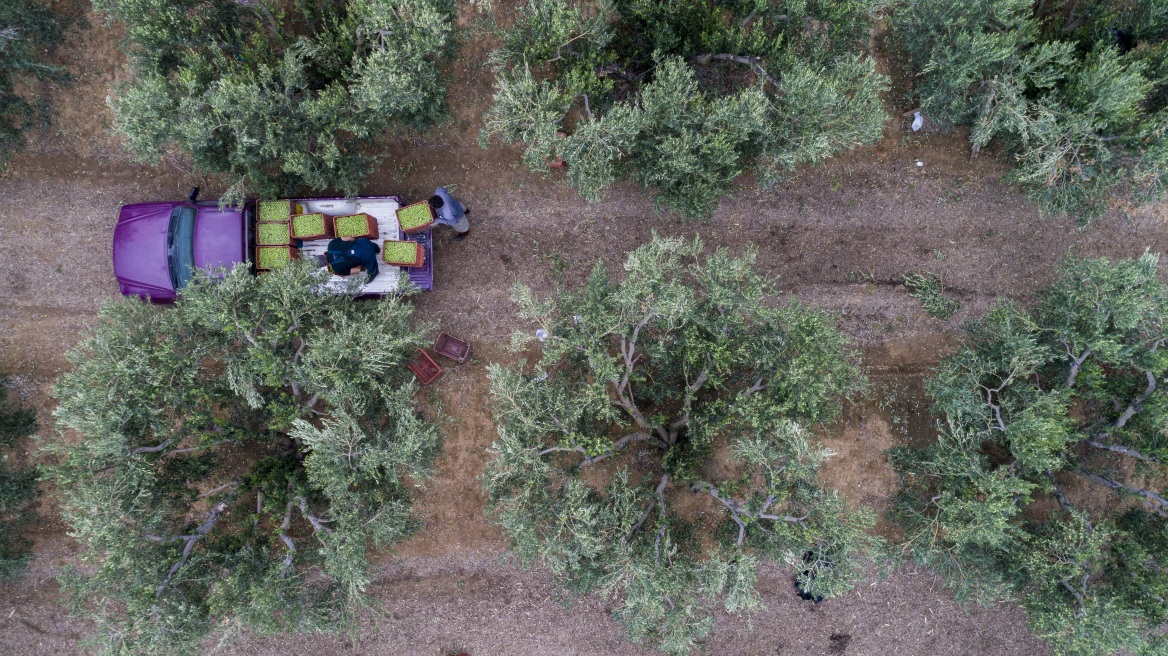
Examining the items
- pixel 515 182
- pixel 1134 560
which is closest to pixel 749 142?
pixel 515 182

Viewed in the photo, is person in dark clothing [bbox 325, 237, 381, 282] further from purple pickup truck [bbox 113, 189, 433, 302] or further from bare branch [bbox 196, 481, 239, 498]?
bare branch [bbox 196, 481, 239, 498]

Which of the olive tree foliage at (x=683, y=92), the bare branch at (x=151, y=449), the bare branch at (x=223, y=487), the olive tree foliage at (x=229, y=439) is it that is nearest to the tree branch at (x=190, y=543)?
the olive tree foliage at (x=229, y=439)

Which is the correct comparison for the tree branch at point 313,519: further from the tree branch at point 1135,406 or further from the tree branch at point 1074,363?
the tree branch at point 1135,406

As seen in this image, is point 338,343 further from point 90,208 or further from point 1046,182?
point 1046,182

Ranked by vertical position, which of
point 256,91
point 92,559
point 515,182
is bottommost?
point 92,559

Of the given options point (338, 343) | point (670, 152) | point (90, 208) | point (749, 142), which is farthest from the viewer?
point (90, 208)

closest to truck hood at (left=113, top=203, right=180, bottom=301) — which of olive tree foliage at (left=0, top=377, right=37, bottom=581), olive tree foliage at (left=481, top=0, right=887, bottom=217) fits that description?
Answer: olive tree foliage at (left=0, top=377, right=37, bottom=581)
